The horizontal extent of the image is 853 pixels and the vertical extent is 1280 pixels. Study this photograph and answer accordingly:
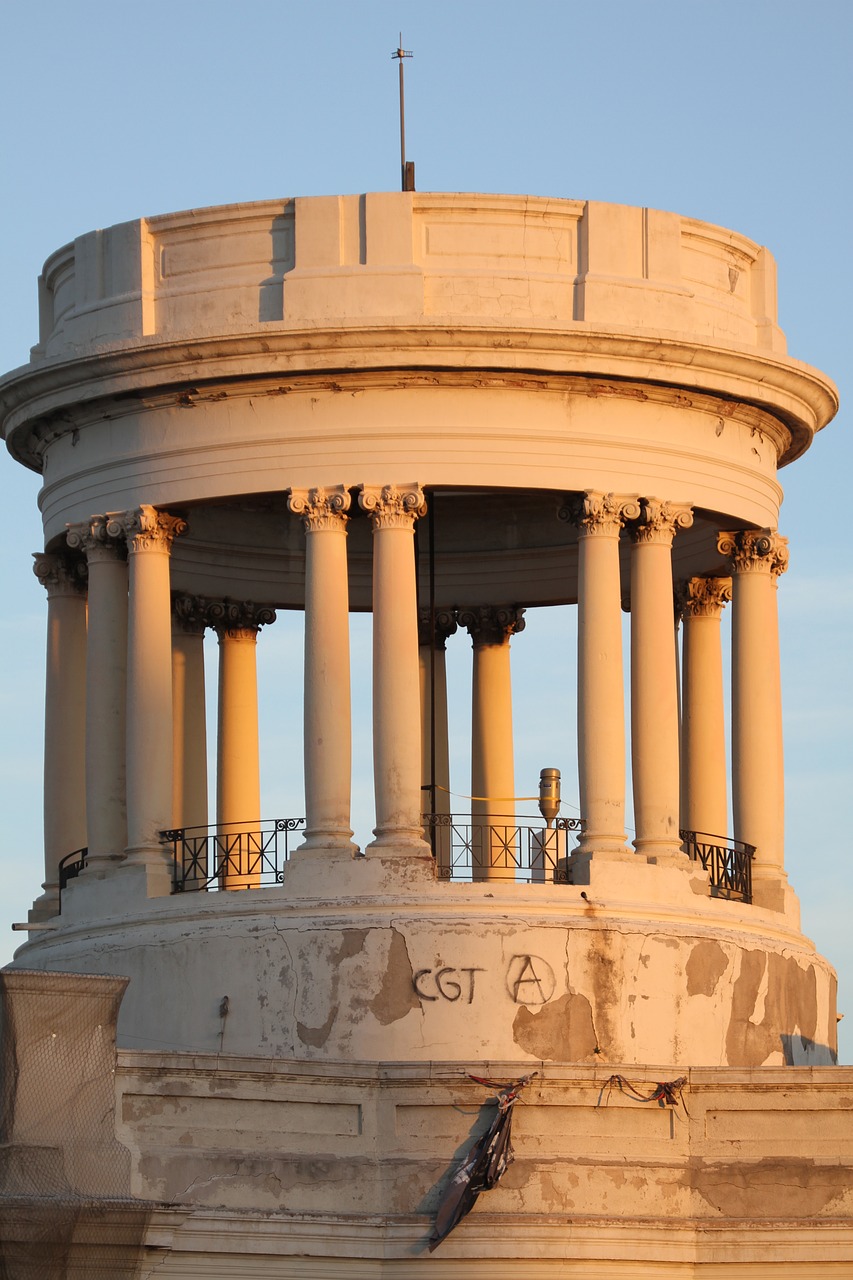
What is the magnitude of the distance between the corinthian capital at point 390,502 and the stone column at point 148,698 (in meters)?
3.56

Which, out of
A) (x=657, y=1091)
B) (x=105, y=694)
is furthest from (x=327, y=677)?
(x=657, y=1091)

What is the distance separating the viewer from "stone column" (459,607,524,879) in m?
61.1

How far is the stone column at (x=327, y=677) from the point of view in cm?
5109

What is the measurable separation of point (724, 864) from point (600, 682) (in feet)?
14.6

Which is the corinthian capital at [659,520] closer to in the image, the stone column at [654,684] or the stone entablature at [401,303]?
the stone column at [654,684]

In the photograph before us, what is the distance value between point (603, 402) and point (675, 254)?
2740 mm

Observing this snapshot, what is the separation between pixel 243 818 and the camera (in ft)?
195

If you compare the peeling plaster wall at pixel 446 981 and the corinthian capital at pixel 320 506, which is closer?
the peeling plaster wall at pixel 446 981

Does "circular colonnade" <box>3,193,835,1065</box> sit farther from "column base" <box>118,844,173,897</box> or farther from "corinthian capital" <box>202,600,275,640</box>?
"corinthian capital" <box>202,600,275,640</box>

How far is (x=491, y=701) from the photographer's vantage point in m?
61.3

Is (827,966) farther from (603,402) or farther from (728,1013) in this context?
(603,402)

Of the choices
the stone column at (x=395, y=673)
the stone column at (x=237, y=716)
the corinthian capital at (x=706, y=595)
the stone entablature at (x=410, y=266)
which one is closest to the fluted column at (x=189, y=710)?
the stone column at (x=237, y=716)

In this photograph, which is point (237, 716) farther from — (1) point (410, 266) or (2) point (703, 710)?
(1) point (410, 266)

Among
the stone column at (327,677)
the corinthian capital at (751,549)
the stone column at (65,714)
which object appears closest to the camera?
the stone column at (327,677)
